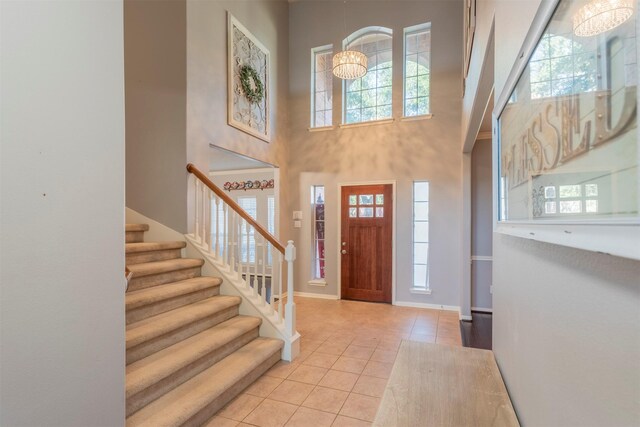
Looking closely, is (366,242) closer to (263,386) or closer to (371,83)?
(371,83)

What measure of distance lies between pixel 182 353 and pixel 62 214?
4.51 feet

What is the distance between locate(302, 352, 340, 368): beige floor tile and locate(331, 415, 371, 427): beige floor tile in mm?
764

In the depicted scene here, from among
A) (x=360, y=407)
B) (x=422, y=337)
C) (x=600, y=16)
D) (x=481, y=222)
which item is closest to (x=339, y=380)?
(x=360, y=407)

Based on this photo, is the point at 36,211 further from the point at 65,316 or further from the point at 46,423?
the point at 46,423

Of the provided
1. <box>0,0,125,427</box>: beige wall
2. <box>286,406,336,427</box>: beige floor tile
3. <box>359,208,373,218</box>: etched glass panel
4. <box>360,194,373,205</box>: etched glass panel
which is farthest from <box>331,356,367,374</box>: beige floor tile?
<box>360,194,373,205</box>: etched glass panel

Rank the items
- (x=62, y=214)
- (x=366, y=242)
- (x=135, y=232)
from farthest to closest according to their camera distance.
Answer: (x=366, y=242) < (x=135, y=232) < (x=62, y=214)

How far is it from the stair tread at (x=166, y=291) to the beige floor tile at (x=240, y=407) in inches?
38.8

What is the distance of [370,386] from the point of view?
2639 mm

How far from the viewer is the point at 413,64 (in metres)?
5.10

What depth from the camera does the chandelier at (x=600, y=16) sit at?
393 mm

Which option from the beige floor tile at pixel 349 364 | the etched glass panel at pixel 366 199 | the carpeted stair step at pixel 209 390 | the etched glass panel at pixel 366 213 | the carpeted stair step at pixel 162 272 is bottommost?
the beige floor tile at pixel 349 364

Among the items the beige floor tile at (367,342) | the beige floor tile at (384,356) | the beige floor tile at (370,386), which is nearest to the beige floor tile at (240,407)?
the beige floor tile at (370,386)

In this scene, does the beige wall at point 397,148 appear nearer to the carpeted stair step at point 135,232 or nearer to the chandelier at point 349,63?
the chandelier at point 349,63

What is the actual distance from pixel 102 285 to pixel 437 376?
158 centimetres
